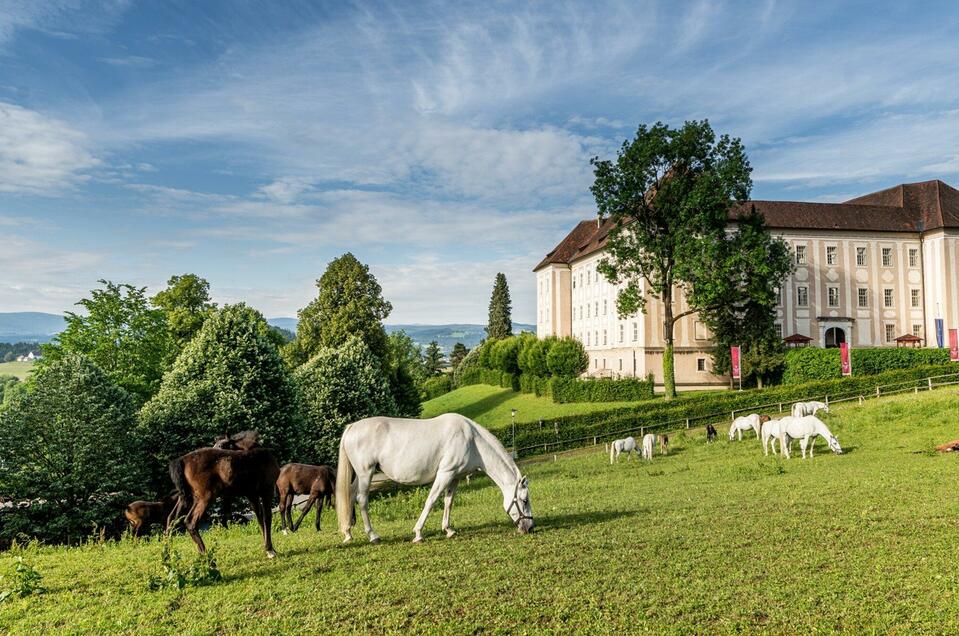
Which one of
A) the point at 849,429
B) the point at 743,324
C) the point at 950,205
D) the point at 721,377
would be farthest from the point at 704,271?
the point at 950,205

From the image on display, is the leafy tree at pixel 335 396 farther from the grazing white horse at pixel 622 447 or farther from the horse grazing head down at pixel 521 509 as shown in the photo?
the horse grazing head down at pixel 521 509

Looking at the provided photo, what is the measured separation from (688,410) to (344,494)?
3645 cm

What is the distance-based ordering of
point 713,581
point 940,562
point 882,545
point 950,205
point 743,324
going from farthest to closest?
1. point 950,205
2. point 743,324
3. point 882,545
4. point 940,562
5. point 713,581

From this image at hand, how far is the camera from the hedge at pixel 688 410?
137ft

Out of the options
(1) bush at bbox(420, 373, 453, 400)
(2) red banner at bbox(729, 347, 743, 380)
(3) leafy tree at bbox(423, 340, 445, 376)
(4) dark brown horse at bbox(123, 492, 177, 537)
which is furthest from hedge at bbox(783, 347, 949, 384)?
(3) leafy tree at bbox(423, 340, 445, 376)

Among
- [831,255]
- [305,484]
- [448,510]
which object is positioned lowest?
[305,484]

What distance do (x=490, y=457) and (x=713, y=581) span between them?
12.7 ft

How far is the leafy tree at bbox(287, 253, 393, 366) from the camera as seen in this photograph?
51.5 m

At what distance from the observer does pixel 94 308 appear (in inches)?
1654

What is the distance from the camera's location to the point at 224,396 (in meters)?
21.5

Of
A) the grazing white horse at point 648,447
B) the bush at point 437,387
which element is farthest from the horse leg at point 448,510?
the bush at point 437,387

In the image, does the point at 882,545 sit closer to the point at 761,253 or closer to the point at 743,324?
the point at 761,253

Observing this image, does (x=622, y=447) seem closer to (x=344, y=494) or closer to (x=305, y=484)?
(x=305, y=484)

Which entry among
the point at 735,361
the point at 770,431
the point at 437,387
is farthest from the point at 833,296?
the point at 437,387
